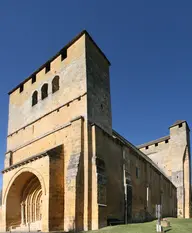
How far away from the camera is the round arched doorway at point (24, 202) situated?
2028 centimetres

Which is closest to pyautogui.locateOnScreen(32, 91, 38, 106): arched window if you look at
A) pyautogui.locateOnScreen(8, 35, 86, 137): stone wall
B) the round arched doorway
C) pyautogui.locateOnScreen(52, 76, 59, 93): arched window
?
pyautogui.locateOnScreen(8, 35, 86, 137): stone wall

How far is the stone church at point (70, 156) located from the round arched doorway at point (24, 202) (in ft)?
0.20

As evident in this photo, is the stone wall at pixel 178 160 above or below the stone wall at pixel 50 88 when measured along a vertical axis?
below

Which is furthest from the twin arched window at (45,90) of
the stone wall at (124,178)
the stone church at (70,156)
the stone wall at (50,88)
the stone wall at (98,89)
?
the stone wall at (124,178)

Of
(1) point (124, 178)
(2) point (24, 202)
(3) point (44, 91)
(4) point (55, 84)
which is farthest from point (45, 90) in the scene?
(1) point (124, 178)

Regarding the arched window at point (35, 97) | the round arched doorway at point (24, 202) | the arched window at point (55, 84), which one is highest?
the arched window at point (55, 84)

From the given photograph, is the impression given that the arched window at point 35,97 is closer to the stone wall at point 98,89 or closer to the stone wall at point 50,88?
the stone wall at point 50,88

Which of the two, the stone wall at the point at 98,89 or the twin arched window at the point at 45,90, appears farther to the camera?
the twin arched window at the point at 45,90

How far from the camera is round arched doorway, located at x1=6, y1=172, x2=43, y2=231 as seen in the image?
20281 mm

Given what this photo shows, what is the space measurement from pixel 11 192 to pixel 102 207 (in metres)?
7.67

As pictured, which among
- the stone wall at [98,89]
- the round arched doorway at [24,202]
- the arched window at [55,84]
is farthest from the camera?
the arched window at [55,84]

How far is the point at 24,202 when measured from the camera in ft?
68.7

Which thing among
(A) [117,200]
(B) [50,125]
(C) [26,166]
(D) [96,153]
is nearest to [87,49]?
(B) [50,125]

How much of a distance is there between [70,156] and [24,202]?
6039 millimetres
